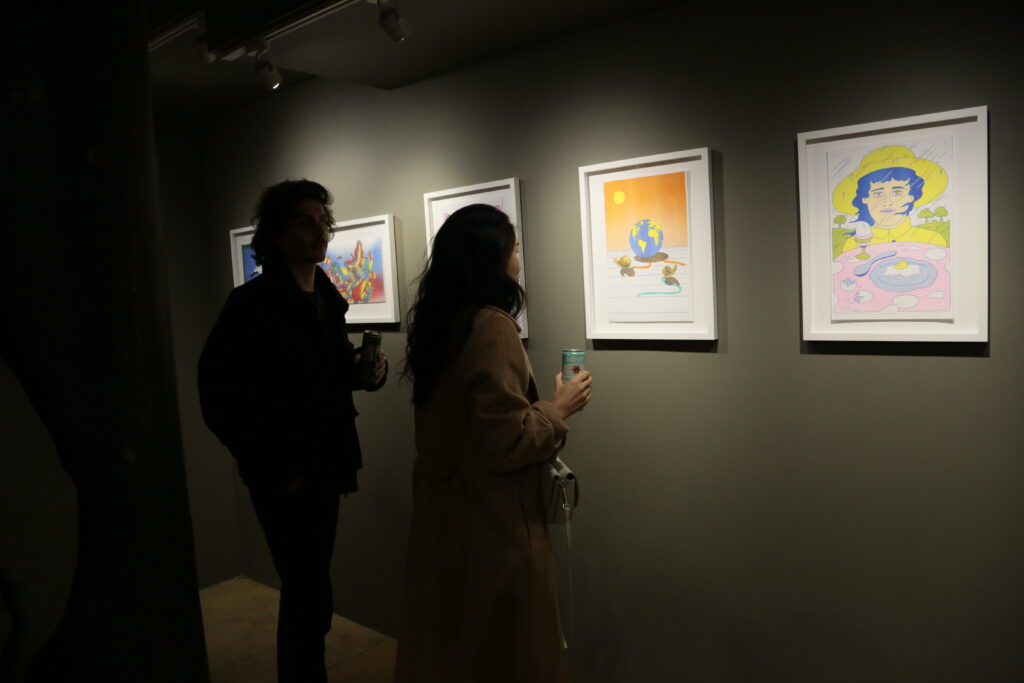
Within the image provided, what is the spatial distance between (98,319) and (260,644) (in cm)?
324

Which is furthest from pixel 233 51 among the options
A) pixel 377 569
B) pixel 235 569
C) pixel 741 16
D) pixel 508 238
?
pixel 235 569

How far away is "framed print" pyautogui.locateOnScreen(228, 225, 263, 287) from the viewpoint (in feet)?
13.0

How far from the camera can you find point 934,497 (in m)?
2.05

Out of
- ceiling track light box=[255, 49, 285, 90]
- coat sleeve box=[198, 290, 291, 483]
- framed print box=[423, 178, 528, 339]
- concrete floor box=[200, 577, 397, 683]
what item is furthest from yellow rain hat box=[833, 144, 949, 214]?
concrete floor box=[200, 577, 397, 683]

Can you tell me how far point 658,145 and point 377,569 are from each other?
2.41 metres

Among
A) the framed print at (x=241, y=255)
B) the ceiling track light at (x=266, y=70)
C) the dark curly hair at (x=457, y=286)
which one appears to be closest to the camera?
the dark curly hair at (x=457, y=286)

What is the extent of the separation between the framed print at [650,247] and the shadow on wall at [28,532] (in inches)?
78.9

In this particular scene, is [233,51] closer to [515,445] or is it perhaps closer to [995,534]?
[515,445]

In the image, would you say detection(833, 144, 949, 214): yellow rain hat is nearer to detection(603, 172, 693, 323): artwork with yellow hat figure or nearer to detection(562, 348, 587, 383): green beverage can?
detection(603, 172, 693, 323): artwork with yellow hat figure

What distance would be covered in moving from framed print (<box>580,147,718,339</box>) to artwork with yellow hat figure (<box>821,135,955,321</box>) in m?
0.39

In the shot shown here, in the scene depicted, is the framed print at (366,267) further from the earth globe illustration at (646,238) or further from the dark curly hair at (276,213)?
the earth globe illustration at (646,238)

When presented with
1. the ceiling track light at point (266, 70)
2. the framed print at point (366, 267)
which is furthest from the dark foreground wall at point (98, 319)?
the framed print at point (366, 267)

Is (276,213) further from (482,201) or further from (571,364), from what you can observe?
(571,364)

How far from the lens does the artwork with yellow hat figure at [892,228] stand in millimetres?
1926
